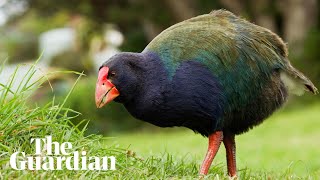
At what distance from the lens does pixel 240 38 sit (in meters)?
5.06

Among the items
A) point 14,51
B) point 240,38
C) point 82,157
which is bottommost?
point 82,157

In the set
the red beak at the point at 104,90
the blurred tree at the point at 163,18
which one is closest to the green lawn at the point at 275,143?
the blurred tree at the point at 163,18

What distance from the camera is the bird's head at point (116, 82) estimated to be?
15.0 ft

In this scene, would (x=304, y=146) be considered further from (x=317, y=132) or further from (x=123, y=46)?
(x=123, y=46)

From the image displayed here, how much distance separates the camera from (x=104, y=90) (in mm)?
4574

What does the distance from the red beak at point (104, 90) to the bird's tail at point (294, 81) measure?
4.33 ft

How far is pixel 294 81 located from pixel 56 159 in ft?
6.02

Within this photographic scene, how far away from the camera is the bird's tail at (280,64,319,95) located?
5.32 m

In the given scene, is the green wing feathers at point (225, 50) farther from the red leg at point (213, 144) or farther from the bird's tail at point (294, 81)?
the red leg at point (213, 144)

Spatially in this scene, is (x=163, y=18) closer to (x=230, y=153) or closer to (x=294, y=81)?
(x=294, y=81)

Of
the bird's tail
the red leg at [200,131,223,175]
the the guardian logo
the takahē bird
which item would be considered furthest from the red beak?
the bird's tail

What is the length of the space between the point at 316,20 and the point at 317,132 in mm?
5078

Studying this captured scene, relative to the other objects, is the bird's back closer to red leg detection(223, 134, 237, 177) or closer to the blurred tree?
red leg detection(223, 134, 237, 177)

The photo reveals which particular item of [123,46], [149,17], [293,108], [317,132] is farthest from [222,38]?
[123,46]
